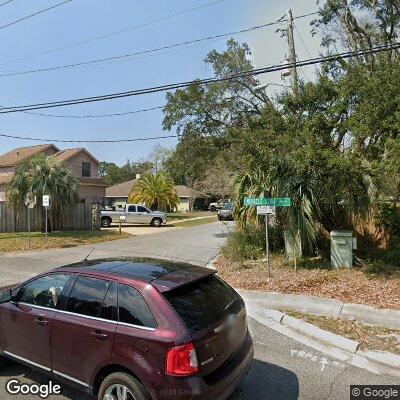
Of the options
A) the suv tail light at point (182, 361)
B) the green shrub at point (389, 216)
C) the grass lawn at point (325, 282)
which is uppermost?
the green shrub at point (389, 216)

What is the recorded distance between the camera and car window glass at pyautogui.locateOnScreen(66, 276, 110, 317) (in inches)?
151

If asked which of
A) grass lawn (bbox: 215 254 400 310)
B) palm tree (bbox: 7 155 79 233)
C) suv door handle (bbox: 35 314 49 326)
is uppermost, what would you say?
palm tree (bbox: 7 155 79 233)

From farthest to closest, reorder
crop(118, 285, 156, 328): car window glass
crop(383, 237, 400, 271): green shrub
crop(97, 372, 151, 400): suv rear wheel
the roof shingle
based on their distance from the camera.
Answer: the roof shingle
crop(383, 237, 400, 271): green shrub
crop(118, 285, 156, 328): car window glass
crop(97, 372, 151, 400): suv rear wheel

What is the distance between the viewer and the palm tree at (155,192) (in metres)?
39.5

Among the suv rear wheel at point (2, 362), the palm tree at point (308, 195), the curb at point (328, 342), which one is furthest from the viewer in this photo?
the palm tree at point (308, 195)

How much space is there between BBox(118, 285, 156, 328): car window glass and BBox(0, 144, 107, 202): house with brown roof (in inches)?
1121

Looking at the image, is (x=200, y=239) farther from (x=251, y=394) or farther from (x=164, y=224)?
(x=251, y=394)

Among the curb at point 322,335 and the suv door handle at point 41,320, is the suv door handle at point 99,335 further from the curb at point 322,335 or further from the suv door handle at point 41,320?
the curb at point 322,335

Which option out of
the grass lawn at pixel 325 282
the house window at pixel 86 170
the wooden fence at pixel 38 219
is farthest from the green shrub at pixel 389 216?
the house window at pixel 86 170

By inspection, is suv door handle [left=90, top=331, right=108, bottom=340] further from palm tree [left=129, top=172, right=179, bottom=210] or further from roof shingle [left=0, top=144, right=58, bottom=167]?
palm tree [left=129, top=172, right=179, bottom=210]

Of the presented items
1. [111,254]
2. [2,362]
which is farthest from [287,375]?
[111,254]

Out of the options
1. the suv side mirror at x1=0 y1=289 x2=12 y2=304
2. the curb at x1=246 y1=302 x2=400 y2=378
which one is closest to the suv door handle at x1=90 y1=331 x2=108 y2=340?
the suv side mirror at x1=0 y1=289 x2=12 y2=304

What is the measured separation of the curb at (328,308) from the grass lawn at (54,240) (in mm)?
11690

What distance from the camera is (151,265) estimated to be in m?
4.37
